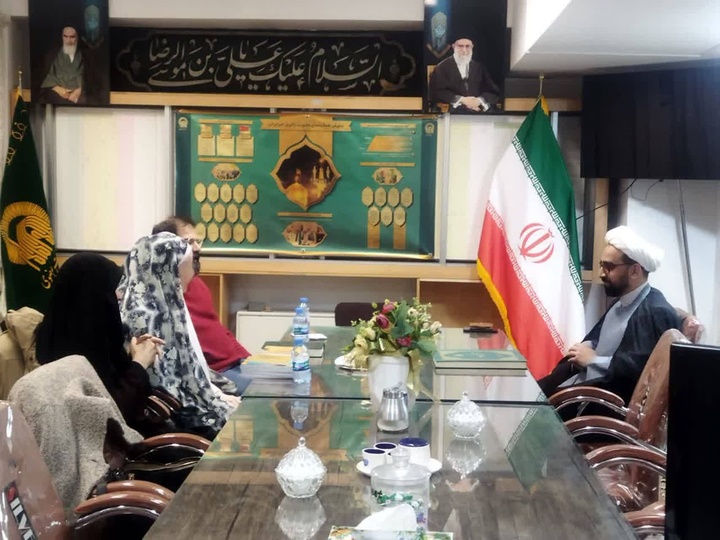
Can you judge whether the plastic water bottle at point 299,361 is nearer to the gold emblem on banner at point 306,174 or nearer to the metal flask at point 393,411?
the metal flask at point 393,411

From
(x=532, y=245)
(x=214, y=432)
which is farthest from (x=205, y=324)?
(x=532, y=245)

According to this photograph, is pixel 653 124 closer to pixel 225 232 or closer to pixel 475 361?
pixel 475 361

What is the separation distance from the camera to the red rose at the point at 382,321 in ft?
7.93

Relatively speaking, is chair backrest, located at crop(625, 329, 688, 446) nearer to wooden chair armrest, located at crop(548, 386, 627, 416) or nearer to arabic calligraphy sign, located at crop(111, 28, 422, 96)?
wooden chair armrest, located at crop(548, 386, 627, 416)

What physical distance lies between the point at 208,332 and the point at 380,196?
1.81 m

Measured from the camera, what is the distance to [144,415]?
3.03 meters

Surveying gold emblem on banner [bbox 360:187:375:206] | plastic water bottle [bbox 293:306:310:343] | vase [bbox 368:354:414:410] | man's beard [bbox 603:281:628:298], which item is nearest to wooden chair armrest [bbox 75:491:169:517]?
vase [bbox 368:354:414:410]

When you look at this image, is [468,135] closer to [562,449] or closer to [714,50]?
[714,50]

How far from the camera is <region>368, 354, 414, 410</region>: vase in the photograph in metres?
2.47

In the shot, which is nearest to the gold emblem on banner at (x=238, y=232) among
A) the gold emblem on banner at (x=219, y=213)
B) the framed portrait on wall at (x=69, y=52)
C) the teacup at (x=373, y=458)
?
the gold emblem on banner at (x=219, y=213)

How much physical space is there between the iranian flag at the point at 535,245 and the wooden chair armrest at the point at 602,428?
7.28ft

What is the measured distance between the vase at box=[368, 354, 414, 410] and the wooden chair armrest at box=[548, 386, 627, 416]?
116 centimetres

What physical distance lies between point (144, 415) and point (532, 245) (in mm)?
2994

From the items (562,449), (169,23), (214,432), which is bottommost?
(214,432)
